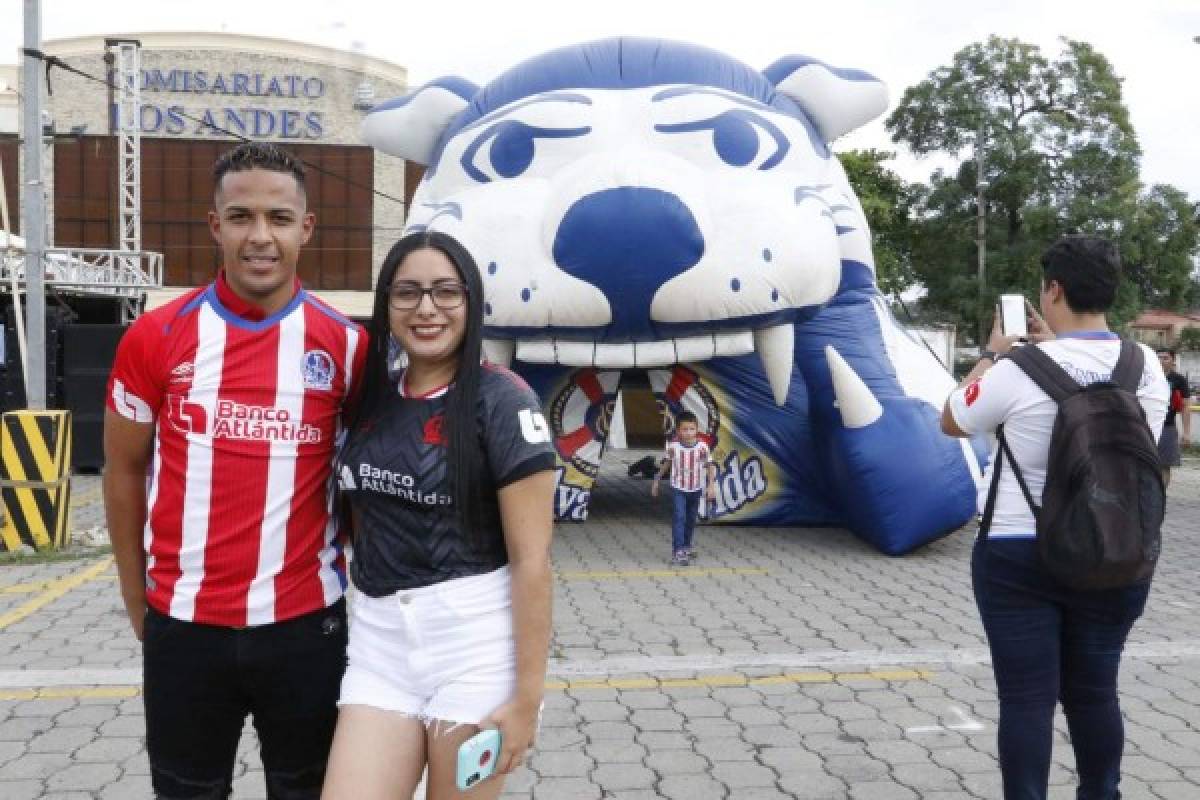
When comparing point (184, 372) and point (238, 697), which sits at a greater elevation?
point (184, 372)

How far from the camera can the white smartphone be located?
9.87 ft

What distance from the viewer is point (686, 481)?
23.5 ft

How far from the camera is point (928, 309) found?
28.6 metres

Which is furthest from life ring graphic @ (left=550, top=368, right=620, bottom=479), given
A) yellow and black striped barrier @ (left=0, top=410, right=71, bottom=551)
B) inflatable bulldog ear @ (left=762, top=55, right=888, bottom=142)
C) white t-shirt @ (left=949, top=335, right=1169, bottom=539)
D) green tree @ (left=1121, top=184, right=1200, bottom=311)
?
green tree @ (left=1121, top=184, right=1200, bottom=311)

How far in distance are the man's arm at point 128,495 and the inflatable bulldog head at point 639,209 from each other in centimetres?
463

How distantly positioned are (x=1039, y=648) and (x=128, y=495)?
2.02 metres

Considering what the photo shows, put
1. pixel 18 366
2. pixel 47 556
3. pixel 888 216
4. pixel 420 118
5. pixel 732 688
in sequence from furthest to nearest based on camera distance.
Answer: pixel 888 216 → pixel 18 366 → pixel 420 118 → pixel 47 556 → pixel 732 688

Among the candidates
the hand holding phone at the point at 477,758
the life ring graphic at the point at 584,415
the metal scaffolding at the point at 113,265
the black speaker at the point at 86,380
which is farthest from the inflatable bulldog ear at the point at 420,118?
Answer: the hand holding phone at the point at 477,758

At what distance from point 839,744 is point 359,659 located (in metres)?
2.19

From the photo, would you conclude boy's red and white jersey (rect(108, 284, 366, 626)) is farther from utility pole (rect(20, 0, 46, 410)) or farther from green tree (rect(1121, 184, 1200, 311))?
green tree (rect(1121, 184, 1200, 311))

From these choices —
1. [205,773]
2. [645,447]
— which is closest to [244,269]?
[205,773]

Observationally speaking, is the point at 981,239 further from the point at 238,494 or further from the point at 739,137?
the point at 238,494

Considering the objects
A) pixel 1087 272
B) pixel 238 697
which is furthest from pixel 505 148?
pixel 238 697

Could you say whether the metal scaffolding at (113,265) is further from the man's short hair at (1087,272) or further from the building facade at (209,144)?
the man's short hair at (1087,272)
